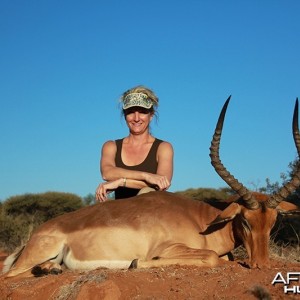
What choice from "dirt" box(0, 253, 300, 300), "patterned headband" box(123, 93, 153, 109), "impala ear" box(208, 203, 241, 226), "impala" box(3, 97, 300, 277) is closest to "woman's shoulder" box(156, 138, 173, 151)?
"patterned headband" box(123, 93, 153, 109)

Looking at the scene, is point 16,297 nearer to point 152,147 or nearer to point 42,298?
point 42,298

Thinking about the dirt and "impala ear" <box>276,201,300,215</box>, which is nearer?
the dirt

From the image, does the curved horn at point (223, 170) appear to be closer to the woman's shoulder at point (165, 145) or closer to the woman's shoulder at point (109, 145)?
the woman's shoulder at point (165, 145)

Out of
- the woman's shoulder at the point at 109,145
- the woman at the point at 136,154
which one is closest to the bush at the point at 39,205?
the woman's shoulder at the point at 109,145

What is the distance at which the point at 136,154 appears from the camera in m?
8.51

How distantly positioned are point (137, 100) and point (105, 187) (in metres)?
1.51

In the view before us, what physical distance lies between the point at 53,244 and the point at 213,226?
2.04 m

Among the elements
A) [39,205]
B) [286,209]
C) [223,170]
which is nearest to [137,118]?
[223,170]

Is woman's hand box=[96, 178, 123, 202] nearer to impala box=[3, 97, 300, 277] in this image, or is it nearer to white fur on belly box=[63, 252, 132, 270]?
impala box=[3, 97, 300, 277]

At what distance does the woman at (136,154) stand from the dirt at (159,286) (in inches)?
91.2

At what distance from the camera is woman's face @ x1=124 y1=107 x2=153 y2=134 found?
8578 millimetres

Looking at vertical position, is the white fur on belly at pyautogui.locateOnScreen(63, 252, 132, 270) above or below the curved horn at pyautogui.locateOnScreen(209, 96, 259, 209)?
below

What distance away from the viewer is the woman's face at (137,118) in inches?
338

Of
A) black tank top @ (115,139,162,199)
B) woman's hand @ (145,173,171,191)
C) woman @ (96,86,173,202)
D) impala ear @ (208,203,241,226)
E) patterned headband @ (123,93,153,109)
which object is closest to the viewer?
impala ear @ (208,203,241,226)
